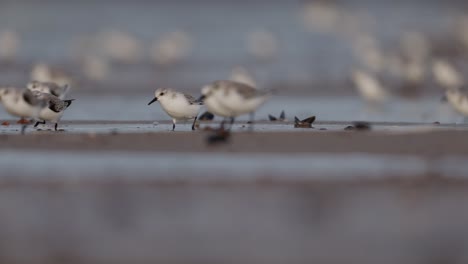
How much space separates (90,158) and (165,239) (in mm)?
2952

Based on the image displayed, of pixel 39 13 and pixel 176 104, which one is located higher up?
pixel 39 13

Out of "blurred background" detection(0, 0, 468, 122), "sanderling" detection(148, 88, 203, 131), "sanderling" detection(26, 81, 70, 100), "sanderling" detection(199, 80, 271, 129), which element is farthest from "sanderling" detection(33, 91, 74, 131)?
"sanderling" detection(199, 80, 271, 129)

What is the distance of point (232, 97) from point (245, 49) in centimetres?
1458

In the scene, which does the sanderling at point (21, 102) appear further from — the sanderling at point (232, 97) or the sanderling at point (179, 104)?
the sanderling at point (232, 97)

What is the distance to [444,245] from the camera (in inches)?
221

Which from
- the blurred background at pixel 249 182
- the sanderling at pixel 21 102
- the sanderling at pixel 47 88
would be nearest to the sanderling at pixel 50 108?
the sanderling at pixel 21 102

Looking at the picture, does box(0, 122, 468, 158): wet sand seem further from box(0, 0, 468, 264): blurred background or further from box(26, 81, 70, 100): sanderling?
box(26, 81, 70, 100): sanderling

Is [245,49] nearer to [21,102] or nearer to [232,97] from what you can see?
[21,102]

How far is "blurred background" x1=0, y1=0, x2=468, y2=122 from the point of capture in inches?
661

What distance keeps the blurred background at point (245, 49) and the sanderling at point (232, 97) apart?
127 inches

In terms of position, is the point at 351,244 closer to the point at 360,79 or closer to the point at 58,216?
the point at 58,216

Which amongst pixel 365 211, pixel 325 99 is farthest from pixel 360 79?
pixel 365 211

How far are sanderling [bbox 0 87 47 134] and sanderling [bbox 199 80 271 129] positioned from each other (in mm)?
1826

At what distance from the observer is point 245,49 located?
24156mm
